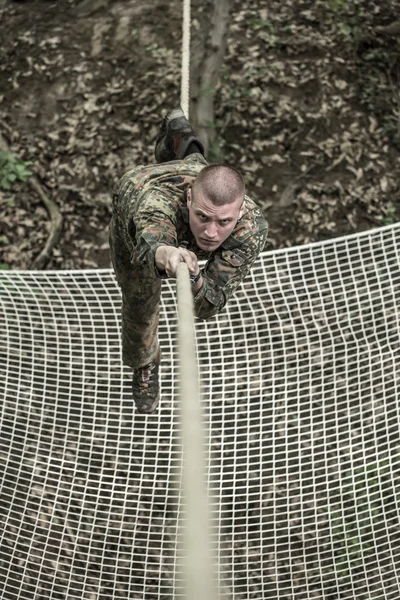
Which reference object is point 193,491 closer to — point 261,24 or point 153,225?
point 153,225

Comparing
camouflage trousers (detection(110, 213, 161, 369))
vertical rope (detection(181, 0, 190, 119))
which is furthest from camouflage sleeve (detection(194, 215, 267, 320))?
vertical rope (detection(181, 0, 190, 119))

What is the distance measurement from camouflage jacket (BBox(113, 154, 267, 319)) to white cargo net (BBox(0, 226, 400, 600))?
2.79ft

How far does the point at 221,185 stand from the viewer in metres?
1.41

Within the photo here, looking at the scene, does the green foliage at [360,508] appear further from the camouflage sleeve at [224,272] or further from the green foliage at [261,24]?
the green foliage at [261,24]

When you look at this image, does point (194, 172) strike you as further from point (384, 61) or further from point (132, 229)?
point (384, 61)

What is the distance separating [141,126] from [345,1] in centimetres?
143

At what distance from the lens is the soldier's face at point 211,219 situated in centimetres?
142

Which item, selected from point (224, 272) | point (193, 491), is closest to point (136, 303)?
point (224, 272)

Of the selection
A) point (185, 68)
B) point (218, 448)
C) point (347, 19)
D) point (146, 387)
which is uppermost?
point (185, 68)

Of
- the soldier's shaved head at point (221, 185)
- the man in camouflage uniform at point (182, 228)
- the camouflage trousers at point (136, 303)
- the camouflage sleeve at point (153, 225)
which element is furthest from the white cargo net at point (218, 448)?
the soldier's shaved head at point (221, 185)

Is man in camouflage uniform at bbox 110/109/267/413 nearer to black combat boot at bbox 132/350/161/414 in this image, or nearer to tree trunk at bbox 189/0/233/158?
black combat boot at bbox 132/350/161/414

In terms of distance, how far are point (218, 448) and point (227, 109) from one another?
1852 mm

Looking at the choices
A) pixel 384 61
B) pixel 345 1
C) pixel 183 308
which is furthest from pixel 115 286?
pixel 345 1

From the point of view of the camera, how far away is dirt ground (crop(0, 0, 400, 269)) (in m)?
3.36
